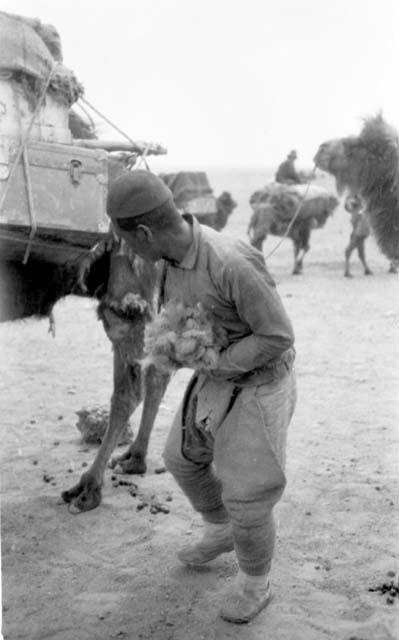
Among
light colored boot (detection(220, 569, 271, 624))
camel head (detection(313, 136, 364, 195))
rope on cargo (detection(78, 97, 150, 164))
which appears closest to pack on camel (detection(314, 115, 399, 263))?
camel head (detection(313, 136, 364, 195))

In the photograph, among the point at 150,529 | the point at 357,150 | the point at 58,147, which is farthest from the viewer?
the point at 357,150

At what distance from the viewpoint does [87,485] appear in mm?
4582

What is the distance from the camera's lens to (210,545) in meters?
3.74

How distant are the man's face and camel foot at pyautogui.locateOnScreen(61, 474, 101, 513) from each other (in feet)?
6.52

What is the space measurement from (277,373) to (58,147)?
1.56 metres

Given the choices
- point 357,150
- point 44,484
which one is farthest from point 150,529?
point 357,150

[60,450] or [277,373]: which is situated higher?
[277,373]

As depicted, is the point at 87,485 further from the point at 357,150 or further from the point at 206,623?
the point at 357,150

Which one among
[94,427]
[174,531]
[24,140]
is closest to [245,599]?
[174,531]

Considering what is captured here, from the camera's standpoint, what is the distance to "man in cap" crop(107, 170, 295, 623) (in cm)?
296

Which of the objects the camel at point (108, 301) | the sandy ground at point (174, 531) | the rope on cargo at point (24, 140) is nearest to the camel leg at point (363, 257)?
the sandy ground at point (174, 531)

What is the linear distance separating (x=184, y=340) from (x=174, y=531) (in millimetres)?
1594

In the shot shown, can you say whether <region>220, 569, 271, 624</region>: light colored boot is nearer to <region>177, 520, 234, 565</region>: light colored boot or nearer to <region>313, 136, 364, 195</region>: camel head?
<region>177, 520, 234, 565</region>: light colored boot

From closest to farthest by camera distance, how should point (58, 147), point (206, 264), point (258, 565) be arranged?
1. point (206, 264)
2. point (258, 565)
3. point (58, 147)
